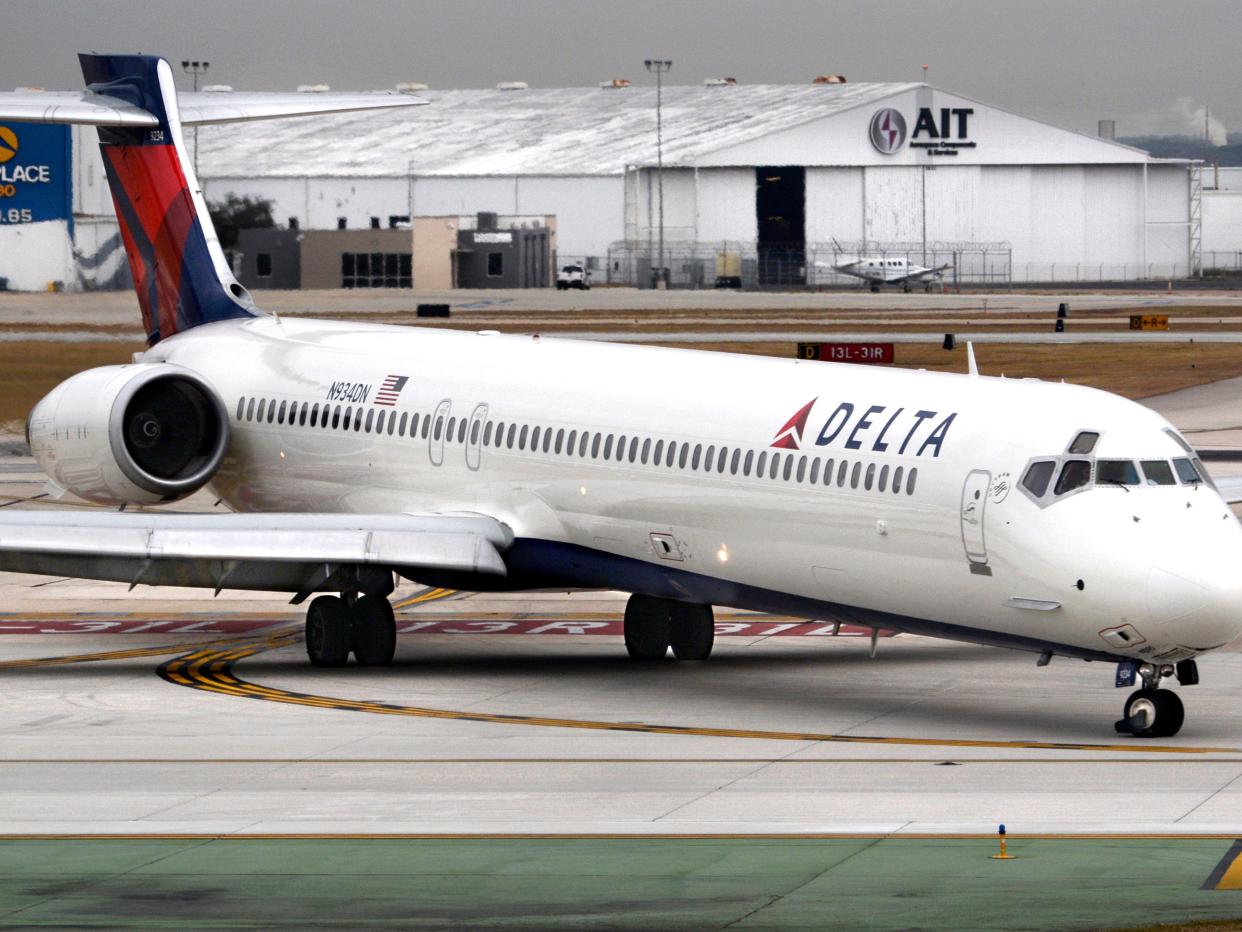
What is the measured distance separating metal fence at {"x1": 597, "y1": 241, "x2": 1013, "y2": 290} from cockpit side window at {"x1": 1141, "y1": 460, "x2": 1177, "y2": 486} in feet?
406

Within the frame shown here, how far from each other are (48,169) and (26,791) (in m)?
28.3

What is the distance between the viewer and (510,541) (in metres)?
26.4

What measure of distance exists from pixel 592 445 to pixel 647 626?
2824 millimetres

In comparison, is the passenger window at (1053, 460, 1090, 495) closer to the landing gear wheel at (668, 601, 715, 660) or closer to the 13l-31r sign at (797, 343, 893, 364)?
the landing gear wheel at (668, 601, 715, 660)

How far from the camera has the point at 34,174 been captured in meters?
45.5

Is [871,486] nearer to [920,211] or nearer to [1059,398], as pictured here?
[1059,398]

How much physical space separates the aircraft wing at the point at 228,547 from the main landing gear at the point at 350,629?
698mm

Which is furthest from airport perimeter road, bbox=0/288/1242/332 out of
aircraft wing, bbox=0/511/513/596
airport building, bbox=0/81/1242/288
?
aircraft wing, bbox=0/511/513/596

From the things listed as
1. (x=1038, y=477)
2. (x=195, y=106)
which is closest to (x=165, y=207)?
(x=195, y=106)

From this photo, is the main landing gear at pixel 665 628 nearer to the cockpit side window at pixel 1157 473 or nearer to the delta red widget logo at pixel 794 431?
the delta red widget logo at pixel 794 431

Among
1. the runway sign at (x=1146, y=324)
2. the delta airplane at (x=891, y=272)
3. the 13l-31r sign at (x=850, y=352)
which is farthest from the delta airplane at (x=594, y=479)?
the delta airplane at (x=891, y=272)

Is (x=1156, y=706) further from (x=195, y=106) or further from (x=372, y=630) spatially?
(x=195, y=106)

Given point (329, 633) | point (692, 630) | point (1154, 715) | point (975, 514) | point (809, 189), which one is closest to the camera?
point (1154, 715)

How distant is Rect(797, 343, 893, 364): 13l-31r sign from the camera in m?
59.5
